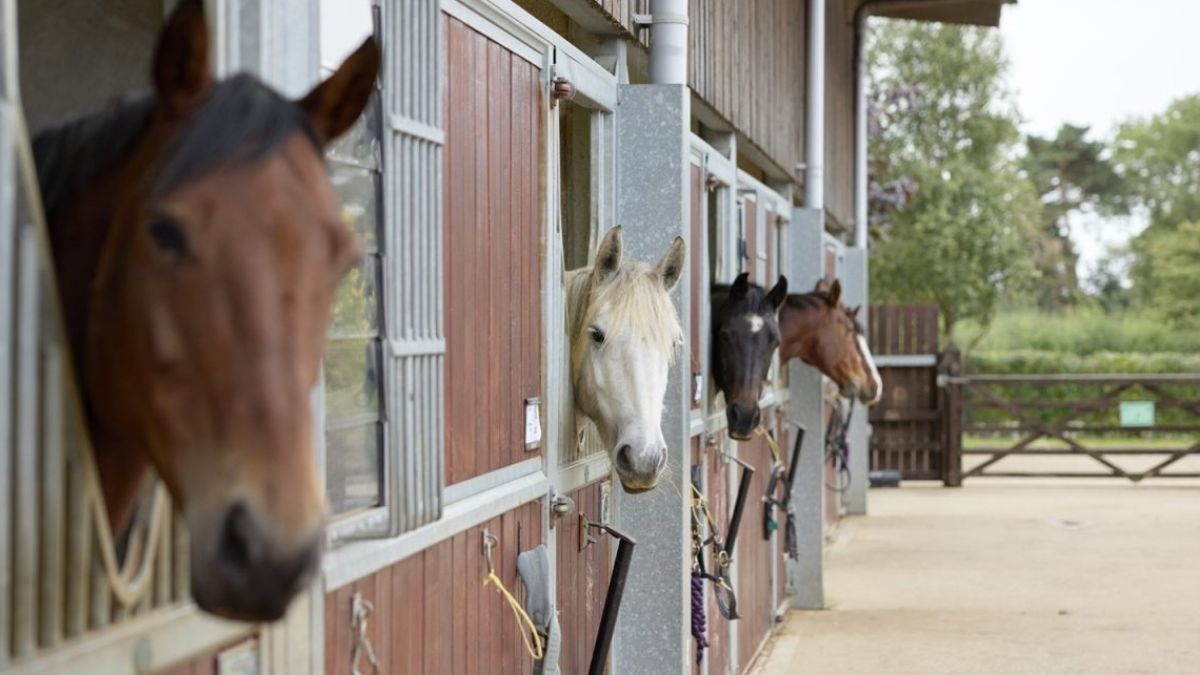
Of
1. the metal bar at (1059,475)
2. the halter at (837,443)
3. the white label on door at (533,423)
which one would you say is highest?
the white label on door at (533,423)

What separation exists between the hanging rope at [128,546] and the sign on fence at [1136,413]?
2041 cm

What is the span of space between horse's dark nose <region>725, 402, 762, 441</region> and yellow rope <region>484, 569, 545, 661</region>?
9.11ft

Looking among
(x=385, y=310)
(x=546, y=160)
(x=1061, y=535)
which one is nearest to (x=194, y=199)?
(x=385, y=310)

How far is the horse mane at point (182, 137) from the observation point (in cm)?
171

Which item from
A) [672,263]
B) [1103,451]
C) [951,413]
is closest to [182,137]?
[672,263]

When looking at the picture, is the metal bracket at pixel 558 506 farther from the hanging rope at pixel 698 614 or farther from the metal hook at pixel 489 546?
the hanging rope at pixel 698 614

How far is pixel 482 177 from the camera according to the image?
372 cm

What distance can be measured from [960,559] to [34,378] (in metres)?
11.8

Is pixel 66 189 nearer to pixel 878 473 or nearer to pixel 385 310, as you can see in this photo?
pixel 385 310

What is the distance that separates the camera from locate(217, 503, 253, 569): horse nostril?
160 centimetres

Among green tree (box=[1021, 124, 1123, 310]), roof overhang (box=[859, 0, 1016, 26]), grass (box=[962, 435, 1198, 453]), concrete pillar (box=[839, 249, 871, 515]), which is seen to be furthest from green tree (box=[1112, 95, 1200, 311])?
concrete pillar (box=[839, 249, 871, 515])

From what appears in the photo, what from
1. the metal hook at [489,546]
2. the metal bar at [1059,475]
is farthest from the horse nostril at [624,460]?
the metal bar at [1059,475]

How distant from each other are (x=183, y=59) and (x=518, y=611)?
2307 mm

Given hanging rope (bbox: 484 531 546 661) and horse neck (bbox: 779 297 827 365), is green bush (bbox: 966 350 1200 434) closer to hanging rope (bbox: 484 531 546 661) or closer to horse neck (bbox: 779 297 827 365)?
horse neck (bbox: 779 297 827 365)
